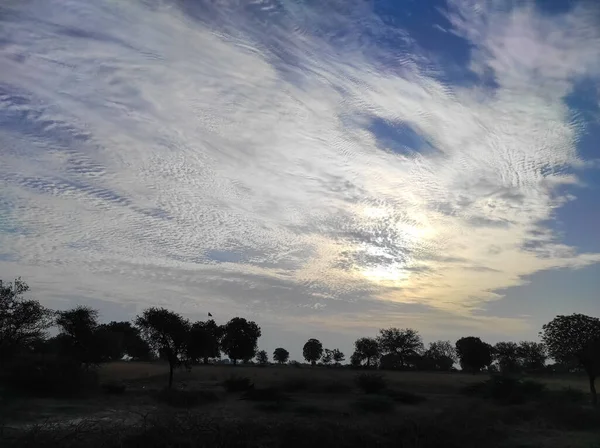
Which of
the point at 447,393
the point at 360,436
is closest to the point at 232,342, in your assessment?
the point at 447,393

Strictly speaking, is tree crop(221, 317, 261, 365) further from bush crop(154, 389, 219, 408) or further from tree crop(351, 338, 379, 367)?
bush crop(154, 389, 219, 408)

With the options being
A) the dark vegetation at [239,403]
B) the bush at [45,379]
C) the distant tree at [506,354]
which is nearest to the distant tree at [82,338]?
the dark vegetation at [239,403]

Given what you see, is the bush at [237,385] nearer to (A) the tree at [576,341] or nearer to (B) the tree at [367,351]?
(A) the tree at [576,341]

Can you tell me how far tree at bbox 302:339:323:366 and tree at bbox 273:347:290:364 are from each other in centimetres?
1562

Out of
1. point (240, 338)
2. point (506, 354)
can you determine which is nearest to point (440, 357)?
point (506, 354)

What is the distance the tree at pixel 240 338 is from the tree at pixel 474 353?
3609 cm

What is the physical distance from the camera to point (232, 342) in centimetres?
8562

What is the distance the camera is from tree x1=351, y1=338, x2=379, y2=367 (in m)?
108

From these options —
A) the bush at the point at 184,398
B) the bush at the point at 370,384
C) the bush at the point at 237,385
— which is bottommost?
the bush at the point at 184,398

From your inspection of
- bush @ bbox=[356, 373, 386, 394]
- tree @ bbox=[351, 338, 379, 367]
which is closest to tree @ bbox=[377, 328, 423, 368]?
tree @ bbox=[351, 338, 379, 367]

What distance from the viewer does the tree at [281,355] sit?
436 feet

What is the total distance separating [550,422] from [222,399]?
64.3 feet

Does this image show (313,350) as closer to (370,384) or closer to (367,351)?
(367,351)

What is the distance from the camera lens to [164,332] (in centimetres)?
4359
